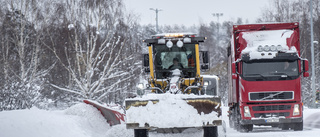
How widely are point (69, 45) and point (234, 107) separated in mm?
16075

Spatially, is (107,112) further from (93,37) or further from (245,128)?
(93,37)

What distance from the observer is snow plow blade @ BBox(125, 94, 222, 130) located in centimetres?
959

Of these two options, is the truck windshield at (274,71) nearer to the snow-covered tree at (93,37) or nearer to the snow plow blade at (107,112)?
the snow plow blade at (107,112)

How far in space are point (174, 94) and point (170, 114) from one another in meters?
0.48

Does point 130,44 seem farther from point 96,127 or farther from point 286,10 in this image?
point 96,127

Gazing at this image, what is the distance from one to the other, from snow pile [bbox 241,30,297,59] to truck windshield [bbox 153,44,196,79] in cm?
372

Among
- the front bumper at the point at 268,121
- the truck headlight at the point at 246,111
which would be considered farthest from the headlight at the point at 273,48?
the front bumper at the point at 268,121

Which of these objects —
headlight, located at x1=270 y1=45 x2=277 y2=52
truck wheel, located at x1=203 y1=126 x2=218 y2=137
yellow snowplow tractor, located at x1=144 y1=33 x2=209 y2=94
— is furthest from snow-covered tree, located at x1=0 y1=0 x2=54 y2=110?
truck wheel, located at x1=203 y1=126 x2=218 y2=137

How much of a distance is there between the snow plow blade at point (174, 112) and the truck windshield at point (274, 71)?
5.88 metres

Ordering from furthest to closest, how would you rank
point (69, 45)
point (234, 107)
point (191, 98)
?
point (69, 45)
point (234, 107)
point (191, 98)

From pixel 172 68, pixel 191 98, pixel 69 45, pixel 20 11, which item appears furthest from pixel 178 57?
pixel 20 11

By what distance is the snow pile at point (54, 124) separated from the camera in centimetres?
1012

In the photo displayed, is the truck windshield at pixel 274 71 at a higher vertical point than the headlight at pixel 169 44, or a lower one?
lower

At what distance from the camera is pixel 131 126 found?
387 inches
